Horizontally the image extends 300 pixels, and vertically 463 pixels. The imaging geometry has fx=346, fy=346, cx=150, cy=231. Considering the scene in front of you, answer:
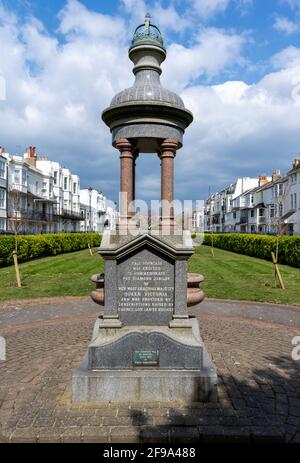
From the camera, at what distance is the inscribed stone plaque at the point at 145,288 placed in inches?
221

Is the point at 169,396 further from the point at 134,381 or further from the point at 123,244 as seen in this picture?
the point at 123,244

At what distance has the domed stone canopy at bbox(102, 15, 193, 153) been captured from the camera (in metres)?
6.05

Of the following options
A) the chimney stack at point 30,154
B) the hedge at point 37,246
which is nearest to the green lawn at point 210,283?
the hedge at point 37,246

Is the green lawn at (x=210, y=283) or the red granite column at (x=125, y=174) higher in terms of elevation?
the red granite column at (x=125, y=174)

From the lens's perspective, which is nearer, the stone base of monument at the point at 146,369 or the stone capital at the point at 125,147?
the stone base of monument at the point at 146,369

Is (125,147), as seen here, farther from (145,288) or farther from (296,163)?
(296,163)

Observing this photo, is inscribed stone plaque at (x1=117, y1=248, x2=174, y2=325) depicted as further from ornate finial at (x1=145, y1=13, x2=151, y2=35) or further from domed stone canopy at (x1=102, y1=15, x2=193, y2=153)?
ornate finial at (x1=145, y1=13, x2=151, y2=35)

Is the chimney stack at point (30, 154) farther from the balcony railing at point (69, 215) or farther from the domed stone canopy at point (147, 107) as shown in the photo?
the domed stone canopy at point (147, 107)

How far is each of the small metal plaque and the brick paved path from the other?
56cm

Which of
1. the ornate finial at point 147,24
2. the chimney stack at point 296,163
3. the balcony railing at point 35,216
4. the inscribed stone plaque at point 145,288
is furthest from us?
the balcony railing at point 35,216

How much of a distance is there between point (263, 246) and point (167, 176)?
23.4 metres

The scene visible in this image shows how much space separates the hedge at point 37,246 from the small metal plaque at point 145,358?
18.3 metres

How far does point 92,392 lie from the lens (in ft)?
16.1
